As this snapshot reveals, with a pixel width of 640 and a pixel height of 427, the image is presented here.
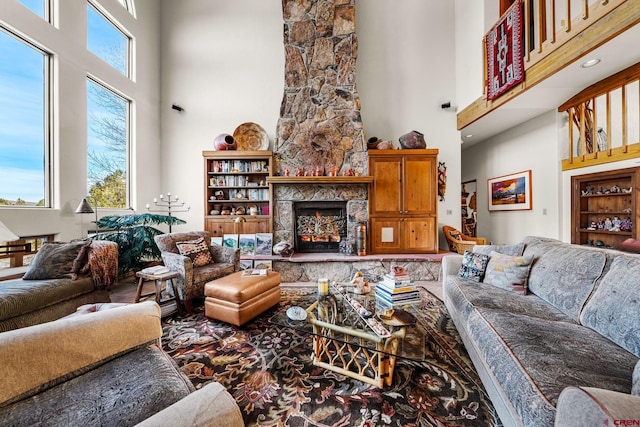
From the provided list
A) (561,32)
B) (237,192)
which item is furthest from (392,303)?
(561,32)

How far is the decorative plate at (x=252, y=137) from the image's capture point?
4664 millimetres

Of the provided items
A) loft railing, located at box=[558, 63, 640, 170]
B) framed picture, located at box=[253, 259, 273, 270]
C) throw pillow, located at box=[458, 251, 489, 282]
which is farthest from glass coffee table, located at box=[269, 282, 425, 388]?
loft railing, located at box=[558, 63, 640, 170]

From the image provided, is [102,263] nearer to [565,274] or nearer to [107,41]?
[107,41]

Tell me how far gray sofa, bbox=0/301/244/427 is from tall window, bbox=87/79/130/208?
3604 millimetres

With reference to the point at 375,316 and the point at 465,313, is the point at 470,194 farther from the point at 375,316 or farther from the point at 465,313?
the point at 375,316

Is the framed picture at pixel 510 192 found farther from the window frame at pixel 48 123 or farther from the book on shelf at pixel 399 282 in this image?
the window frame at pixel 48 123

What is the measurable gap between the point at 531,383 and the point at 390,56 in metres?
5.36

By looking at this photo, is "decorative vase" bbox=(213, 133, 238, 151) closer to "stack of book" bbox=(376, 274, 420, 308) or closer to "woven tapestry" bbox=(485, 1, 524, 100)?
"stack of book" bbox=(376, 274, 420, 308)

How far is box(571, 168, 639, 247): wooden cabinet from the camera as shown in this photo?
11.1 ft

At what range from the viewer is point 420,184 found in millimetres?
4250

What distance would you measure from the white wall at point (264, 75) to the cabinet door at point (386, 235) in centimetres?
123

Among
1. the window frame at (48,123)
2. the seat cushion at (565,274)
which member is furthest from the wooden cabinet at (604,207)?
the window frame at (48,123)

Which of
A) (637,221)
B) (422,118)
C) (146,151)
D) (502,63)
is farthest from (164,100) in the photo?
(637,221)

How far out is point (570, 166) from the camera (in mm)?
3998
